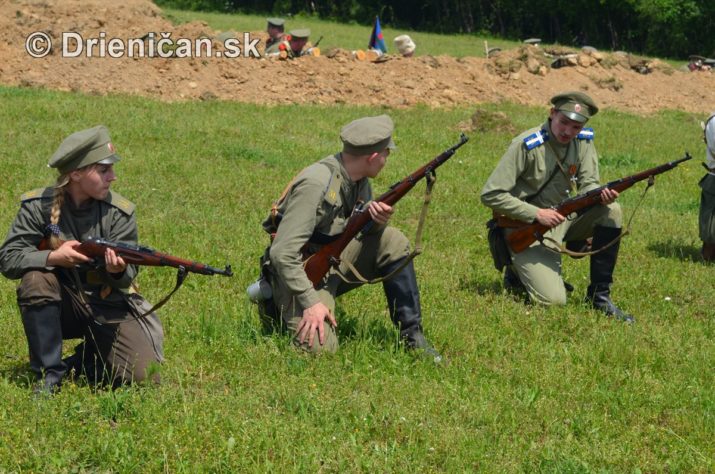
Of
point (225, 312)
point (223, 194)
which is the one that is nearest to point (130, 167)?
point (223, 194)

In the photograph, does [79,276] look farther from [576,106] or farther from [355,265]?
[576,106]

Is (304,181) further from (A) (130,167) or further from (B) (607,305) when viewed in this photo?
(A) (130,167)

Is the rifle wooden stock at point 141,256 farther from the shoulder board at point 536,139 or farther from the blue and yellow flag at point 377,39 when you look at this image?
the blue and yellow flag at point 377,39

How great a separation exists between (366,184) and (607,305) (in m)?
2.73

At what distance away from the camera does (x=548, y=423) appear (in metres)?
6.21

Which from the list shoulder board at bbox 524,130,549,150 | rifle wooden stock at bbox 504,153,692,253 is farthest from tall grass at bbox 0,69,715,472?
shoulder board at bbox 524,130,549,150

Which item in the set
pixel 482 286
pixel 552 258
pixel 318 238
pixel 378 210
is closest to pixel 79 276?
pixel 318 238

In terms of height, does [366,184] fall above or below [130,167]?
above

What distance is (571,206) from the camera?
8898 mm

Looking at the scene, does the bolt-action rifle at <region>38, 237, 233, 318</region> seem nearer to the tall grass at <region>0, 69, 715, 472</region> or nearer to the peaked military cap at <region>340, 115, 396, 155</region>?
the tall grass at <region>0, 69, 715, 472</region>

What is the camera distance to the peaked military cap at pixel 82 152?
6.18m

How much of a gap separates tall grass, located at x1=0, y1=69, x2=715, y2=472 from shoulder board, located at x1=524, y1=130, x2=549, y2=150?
1.35m

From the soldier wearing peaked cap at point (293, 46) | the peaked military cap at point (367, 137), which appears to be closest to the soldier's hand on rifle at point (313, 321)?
the peaked military cap at point (367, 137)

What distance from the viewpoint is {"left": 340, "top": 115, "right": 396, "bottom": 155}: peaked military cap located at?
688 centimetres
